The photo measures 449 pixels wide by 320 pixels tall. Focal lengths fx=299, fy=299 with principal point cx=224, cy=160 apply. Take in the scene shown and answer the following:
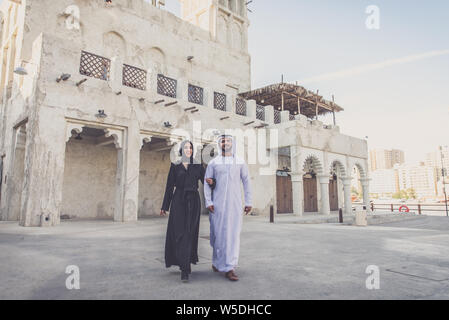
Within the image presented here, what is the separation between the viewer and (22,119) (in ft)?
33.6

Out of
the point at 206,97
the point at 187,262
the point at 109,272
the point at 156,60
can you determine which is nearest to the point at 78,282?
the point at 109,272

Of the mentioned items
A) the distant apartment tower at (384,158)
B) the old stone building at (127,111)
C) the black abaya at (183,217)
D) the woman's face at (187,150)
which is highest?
the distant apartment tower at (384,158)

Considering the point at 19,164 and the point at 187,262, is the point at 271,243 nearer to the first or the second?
the point at 187,262

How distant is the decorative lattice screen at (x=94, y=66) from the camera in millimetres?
10344

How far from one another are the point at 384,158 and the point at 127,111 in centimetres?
20566

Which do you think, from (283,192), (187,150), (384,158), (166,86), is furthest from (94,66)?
(384,158)

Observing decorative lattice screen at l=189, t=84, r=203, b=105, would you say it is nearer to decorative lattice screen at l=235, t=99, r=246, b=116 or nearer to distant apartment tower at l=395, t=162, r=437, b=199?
decorative lattice screen at l=235, t=99, r=246, b=116

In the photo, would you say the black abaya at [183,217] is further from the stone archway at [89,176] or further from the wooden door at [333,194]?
the wooden door at [333,194]

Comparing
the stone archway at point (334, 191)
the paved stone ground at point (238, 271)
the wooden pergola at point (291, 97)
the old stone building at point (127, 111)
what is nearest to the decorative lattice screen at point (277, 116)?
the old stone building at point (127, 111)

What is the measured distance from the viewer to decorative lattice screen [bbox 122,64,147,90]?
1138cm

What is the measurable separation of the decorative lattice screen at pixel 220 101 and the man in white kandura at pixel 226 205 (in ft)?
32.9

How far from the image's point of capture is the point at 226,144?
14.0ft

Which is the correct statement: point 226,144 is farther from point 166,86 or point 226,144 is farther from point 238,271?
point 166,86

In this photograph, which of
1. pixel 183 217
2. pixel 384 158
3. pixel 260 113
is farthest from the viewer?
pixel 384 158
